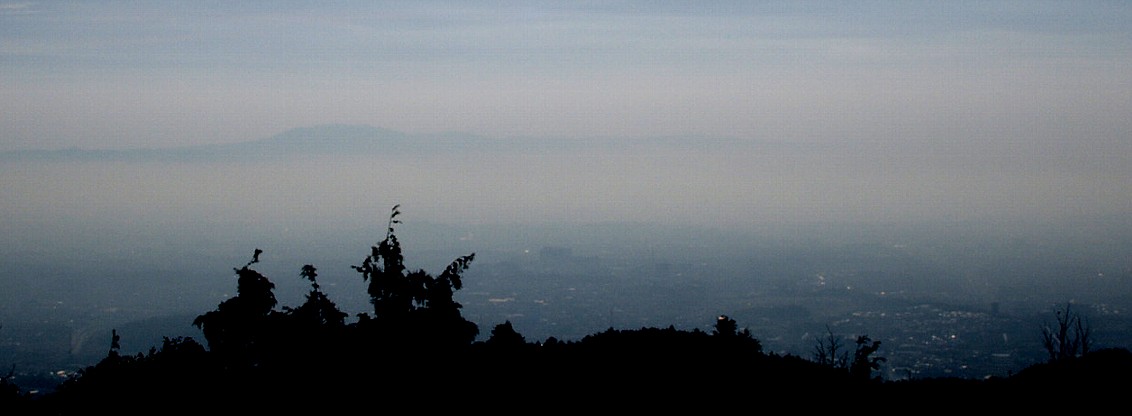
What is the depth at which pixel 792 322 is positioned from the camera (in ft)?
301

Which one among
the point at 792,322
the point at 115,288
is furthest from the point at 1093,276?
the point at 115,288

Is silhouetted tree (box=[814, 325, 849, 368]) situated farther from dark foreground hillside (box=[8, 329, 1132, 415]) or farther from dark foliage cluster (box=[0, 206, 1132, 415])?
dark foreground hillside (box=[8, 329, 1132, 415])

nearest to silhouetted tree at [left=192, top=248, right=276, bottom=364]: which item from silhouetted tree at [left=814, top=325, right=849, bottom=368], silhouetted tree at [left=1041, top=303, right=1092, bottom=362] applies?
silhouetted tree at [left=814, top=325, right=849, bottom=368]

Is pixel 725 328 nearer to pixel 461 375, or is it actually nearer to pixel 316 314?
pixel 461 375

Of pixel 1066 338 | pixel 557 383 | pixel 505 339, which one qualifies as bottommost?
pixel 557 383

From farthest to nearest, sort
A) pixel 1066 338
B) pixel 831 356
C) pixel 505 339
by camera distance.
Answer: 1. pixel 1066 338
2. pixel 831 356
3. pixel 505 339

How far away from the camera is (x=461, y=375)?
1547 centimetres

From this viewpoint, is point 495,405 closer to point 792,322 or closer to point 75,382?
point 75,382

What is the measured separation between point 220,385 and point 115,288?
414 feet

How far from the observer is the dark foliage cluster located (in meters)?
14.8

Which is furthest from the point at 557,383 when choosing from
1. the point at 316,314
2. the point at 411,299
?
the point at 316,314

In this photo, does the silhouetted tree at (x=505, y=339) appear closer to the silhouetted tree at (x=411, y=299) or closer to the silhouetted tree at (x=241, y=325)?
the silhouetted tree at (x=411, y=299)

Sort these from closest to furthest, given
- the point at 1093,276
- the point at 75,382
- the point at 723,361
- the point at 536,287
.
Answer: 1. the point at 723,361
2. the point at 75,382
3. the point at 536,287
4. the point at 1093,276

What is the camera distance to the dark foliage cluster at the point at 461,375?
1479 cm
